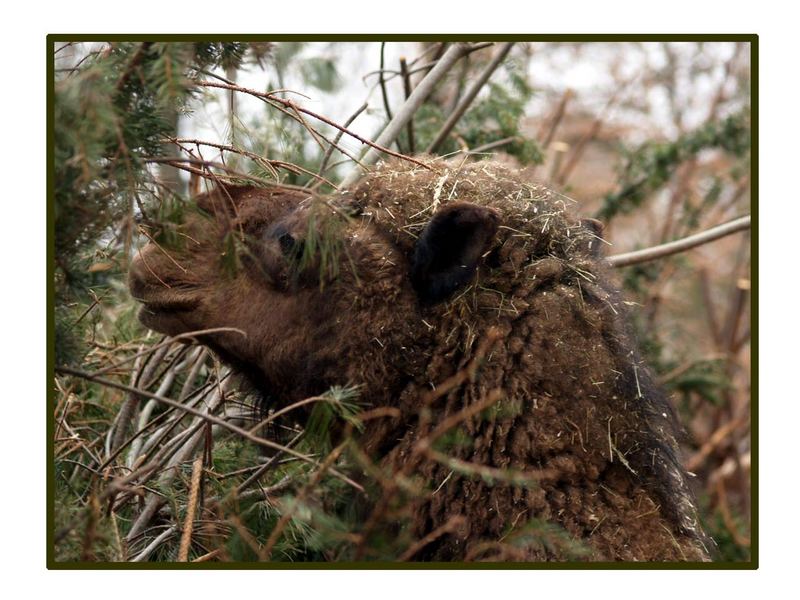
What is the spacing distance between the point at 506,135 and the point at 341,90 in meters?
1.80

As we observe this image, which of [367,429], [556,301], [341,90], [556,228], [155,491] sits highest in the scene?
[341,90]

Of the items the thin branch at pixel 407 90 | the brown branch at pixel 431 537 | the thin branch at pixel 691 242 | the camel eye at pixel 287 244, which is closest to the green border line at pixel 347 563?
the brown branch at pixel 431 537

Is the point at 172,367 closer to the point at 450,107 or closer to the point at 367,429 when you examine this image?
the point at 367,429

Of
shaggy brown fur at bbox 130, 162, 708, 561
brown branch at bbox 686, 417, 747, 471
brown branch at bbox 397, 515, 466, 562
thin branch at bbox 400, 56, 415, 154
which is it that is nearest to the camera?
brown branch at bbox 397, 515, 466, 562

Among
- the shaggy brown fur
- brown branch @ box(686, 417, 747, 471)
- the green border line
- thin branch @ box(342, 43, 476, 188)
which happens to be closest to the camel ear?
the shaggy brown fur

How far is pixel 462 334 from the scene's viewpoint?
13.6ft

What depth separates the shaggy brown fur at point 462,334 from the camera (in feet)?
13.0

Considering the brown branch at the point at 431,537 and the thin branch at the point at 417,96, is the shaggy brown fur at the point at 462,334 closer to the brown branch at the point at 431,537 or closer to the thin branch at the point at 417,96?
the brown branch at the point at 431,537

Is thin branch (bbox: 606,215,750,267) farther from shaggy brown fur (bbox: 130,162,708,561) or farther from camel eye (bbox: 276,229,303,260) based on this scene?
camel eye (bbox: 276,229,303,260)

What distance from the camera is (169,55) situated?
3.30 m

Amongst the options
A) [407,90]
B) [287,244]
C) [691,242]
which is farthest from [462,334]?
[407,90]

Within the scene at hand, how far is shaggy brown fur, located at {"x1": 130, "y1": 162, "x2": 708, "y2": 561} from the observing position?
3.95 m

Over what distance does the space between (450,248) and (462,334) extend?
382 mm

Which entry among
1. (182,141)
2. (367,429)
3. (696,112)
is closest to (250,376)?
(367,429)
